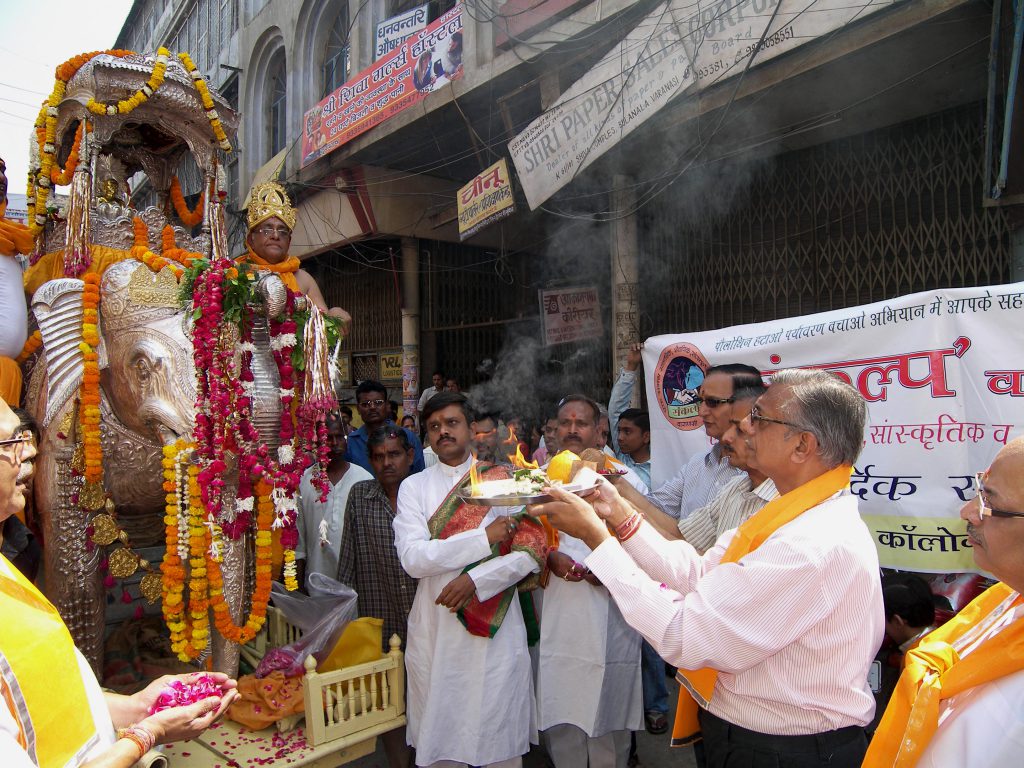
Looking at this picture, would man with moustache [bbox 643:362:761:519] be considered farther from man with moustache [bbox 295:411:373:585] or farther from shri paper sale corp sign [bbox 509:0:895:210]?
shri paper sale corp sign [bbox 509:0:895:210]

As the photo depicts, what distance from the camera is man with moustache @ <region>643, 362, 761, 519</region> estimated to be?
3.21 metres

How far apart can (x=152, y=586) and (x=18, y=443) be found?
202 centimetres

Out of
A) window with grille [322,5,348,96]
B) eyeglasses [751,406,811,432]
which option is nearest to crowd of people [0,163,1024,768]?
eyeglasses [751,406,811,432]

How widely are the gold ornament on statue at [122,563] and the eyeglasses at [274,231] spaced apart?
1.79 meters

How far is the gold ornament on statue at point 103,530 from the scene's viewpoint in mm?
3338

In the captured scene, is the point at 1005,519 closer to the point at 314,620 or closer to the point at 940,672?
the point at 940,672

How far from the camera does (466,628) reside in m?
3.11

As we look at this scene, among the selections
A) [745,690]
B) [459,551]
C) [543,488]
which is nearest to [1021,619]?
[745,690]

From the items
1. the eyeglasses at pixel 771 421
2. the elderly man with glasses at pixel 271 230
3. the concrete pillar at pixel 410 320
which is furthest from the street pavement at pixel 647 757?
the concrete pillar at pixel 410 320

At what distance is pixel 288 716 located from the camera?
299 centimetres

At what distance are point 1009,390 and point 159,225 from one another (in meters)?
4.41

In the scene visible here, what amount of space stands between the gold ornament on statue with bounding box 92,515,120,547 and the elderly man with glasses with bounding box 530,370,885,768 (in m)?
2.45

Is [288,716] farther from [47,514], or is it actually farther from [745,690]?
[745,690]

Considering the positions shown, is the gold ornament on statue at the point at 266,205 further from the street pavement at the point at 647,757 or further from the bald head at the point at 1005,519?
the bald head at the point at 1005,519
